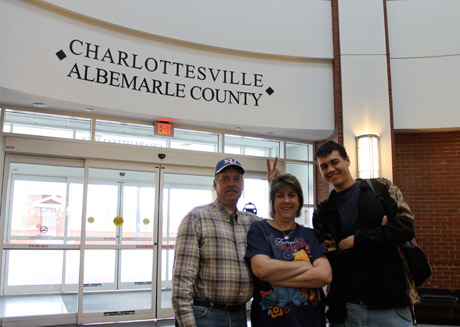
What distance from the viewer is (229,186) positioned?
2414mm

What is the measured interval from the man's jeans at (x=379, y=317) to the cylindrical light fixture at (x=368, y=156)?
13.6 feet

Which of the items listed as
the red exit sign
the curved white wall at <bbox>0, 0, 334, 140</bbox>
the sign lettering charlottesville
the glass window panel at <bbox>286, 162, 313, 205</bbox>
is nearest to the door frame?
the red exit sign

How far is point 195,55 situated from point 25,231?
3571 mm

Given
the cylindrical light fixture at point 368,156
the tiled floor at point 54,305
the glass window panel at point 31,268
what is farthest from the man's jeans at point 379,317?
the glass window panel at point 31,268

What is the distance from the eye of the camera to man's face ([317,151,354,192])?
2240 millimetres

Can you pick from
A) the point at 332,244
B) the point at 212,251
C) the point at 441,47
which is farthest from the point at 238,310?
the point at 441,47

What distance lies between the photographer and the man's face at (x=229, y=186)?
2400 millimetres

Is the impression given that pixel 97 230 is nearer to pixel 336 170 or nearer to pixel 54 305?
pixel 54 305

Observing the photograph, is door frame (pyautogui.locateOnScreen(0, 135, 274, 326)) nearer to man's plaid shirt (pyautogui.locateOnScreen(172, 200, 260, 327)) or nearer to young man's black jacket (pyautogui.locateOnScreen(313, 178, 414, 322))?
man's plaid shirt (pyautogui.locateOnScreen(172, 200, 260, 327))

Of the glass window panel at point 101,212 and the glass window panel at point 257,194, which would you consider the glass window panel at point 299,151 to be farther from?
the glass window panel at point 101,212

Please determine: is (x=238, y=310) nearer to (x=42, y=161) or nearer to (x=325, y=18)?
(x=42, y=161)

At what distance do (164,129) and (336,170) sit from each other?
432 centimetres

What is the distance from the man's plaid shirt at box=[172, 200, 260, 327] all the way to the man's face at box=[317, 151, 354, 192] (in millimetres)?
621

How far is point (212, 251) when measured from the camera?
2223 mm
